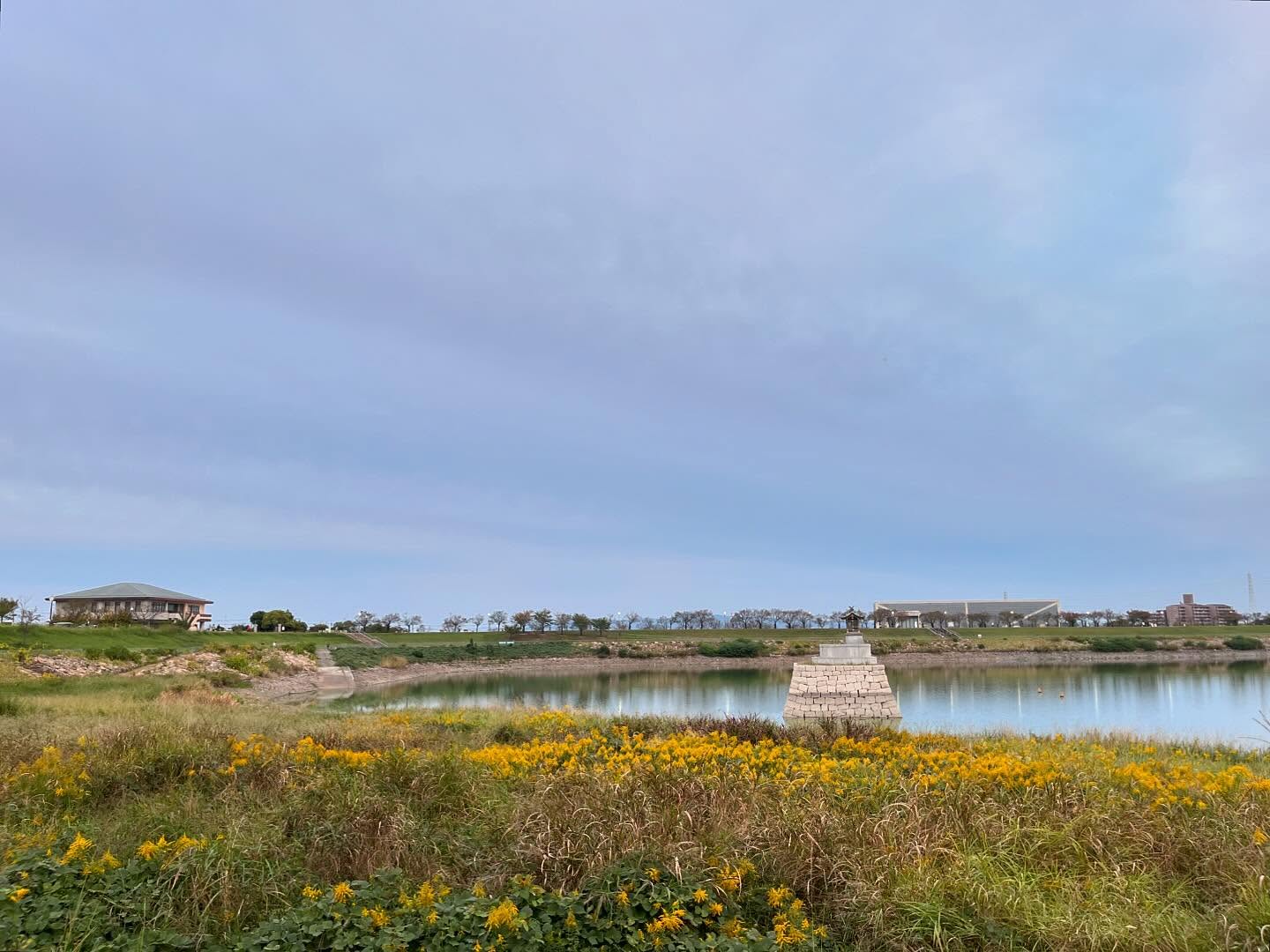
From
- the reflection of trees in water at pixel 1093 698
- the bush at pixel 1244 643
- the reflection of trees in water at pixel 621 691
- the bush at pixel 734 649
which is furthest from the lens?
the bush at pixel 734 649

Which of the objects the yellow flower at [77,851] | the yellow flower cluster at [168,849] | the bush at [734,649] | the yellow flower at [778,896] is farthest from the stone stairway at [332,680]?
the bush at [734,649]

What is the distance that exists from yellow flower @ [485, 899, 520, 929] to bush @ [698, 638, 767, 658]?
72.2 metres

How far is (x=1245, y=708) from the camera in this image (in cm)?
2788

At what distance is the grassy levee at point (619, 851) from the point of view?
3805mm

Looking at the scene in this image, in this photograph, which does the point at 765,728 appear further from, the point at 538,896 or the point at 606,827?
the point at 538,896

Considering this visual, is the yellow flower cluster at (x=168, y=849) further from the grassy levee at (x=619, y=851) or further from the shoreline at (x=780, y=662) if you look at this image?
the shoreline at (x=780, y=662)

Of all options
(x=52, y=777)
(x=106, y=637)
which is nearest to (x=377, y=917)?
(x=52, y=777)

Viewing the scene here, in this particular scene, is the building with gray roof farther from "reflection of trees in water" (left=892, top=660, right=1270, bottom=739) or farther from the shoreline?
"reflection of trees in water" (left=892, top=660, right=1270, bottom=739)

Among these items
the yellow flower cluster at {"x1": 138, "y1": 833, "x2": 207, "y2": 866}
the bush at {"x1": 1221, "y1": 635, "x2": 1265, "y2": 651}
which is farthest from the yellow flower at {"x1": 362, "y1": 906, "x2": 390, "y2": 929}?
the bush at {"x1": 1221, "y1": 635, "x2": 1265, "y2": 651}

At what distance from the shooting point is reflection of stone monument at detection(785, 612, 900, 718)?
24.5 m

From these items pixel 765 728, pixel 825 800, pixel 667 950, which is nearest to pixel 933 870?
pixel 825 800

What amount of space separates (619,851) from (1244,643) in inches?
3604

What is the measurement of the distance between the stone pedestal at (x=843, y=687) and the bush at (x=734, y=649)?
4794cm

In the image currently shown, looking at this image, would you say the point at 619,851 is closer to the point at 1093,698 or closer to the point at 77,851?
the point at 77,851
